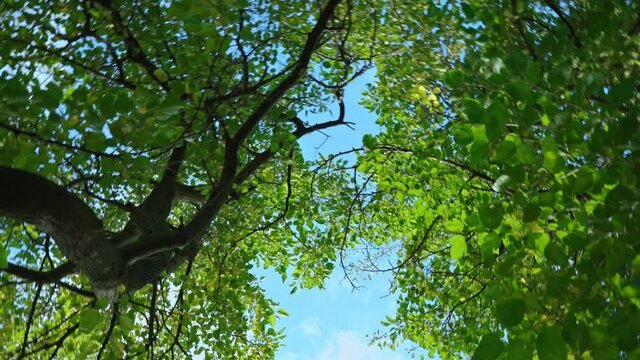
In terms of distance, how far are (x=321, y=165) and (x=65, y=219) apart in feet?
15.0

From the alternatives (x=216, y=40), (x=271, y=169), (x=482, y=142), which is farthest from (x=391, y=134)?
(x=482, y=142)

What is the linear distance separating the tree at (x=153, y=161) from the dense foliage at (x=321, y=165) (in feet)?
0.11

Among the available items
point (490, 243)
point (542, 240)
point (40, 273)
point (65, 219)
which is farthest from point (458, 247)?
point (40, 273)

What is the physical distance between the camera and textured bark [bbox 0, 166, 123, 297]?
4.43m

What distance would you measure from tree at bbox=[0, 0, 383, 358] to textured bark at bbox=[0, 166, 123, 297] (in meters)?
0.01

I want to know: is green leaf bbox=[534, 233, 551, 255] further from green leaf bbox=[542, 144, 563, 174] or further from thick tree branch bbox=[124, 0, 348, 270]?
thick tree branch bbox=[124, 0, 348, 270]

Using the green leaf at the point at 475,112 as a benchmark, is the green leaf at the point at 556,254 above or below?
below

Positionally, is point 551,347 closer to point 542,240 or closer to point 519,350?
point 519,350

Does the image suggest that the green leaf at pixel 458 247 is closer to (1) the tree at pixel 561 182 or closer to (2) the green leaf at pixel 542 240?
(1) the tree at pixel 561 182

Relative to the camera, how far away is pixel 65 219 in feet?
15.9

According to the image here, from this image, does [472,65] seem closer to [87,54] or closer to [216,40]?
[216,40]

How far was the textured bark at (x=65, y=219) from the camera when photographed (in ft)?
14.5

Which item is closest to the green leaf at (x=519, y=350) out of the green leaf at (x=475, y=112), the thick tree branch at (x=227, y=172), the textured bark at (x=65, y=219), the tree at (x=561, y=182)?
the tree at (x=561, y=182)

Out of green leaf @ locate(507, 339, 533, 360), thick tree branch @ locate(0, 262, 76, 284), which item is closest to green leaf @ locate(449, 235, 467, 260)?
green leaf @ locate(507, 339, 533, 360)
